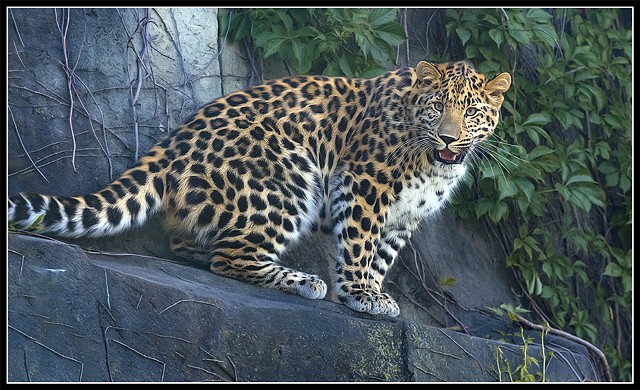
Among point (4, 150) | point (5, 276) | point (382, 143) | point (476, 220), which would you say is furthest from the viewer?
point (476, 220)

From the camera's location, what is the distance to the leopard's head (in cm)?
640


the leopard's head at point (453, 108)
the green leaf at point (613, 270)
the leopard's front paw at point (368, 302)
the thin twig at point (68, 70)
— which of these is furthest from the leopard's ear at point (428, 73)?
the green leaf at point (613, 270)

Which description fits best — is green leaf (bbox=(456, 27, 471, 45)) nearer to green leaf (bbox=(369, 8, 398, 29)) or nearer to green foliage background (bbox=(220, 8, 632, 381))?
green foliage background (bbox=(220, 8, 632, 381))

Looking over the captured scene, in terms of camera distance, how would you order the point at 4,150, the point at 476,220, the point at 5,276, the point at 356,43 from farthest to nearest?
the point at 476,220, the point at 356,43, the point at 4,150, the point at 5,276

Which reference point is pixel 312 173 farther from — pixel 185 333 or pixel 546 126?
pixel 546 126

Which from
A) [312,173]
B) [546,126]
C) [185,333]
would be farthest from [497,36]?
[185,333]

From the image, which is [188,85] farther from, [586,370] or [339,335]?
[586,370]

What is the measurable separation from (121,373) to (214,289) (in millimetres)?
1051

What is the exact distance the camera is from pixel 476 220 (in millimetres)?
8758

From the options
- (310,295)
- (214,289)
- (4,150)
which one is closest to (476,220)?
(310,295)

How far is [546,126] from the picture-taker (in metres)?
9.25

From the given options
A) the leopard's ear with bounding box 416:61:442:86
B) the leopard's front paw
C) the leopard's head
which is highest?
the leopard's ear with bounding box 416:61:442:86

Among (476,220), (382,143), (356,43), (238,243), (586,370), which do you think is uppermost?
(356,43)

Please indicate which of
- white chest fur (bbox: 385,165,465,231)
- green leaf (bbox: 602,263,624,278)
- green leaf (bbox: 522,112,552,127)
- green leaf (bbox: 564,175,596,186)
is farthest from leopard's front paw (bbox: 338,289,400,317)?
green leaf (bbox: 602,263,624,278)
